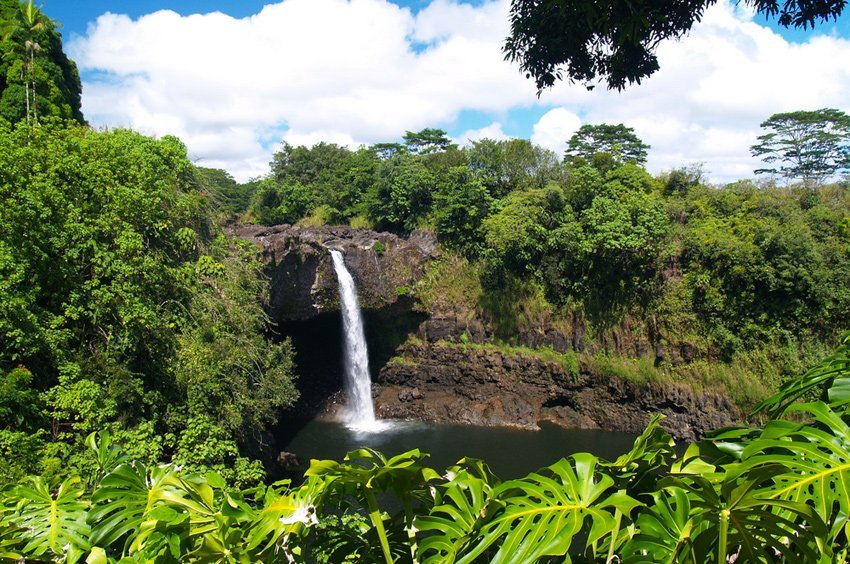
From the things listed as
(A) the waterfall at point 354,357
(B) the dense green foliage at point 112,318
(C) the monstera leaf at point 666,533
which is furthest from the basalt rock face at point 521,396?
(C) the monstera leaf at point 666,533

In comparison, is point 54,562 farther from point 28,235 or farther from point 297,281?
point 297,281

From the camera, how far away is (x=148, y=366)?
870 centimetres

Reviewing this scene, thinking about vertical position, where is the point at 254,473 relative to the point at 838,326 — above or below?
below

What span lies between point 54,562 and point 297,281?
1397cm

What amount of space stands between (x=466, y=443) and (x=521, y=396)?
2732mm

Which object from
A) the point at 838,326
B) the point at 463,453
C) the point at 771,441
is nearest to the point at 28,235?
the point at 771,441

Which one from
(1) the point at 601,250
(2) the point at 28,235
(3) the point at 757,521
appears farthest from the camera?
(1) the point at 601,250

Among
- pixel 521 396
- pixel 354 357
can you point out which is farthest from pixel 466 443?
pixel 354 357

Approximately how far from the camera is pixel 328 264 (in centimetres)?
1602

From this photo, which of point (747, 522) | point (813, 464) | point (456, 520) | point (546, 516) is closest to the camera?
point (747, 522)

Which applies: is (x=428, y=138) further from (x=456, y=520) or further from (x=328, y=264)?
(x=456, y=520)

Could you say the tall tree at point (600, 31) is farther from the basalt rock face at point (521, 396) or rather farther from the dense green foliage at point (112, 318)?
the basalt rock face at point (521, 396)

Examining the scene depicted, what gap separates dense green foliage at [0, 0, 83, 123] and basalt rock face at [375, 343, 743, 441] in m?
11.7

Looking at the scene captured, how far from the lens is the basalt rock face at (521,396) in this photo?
14.6m
